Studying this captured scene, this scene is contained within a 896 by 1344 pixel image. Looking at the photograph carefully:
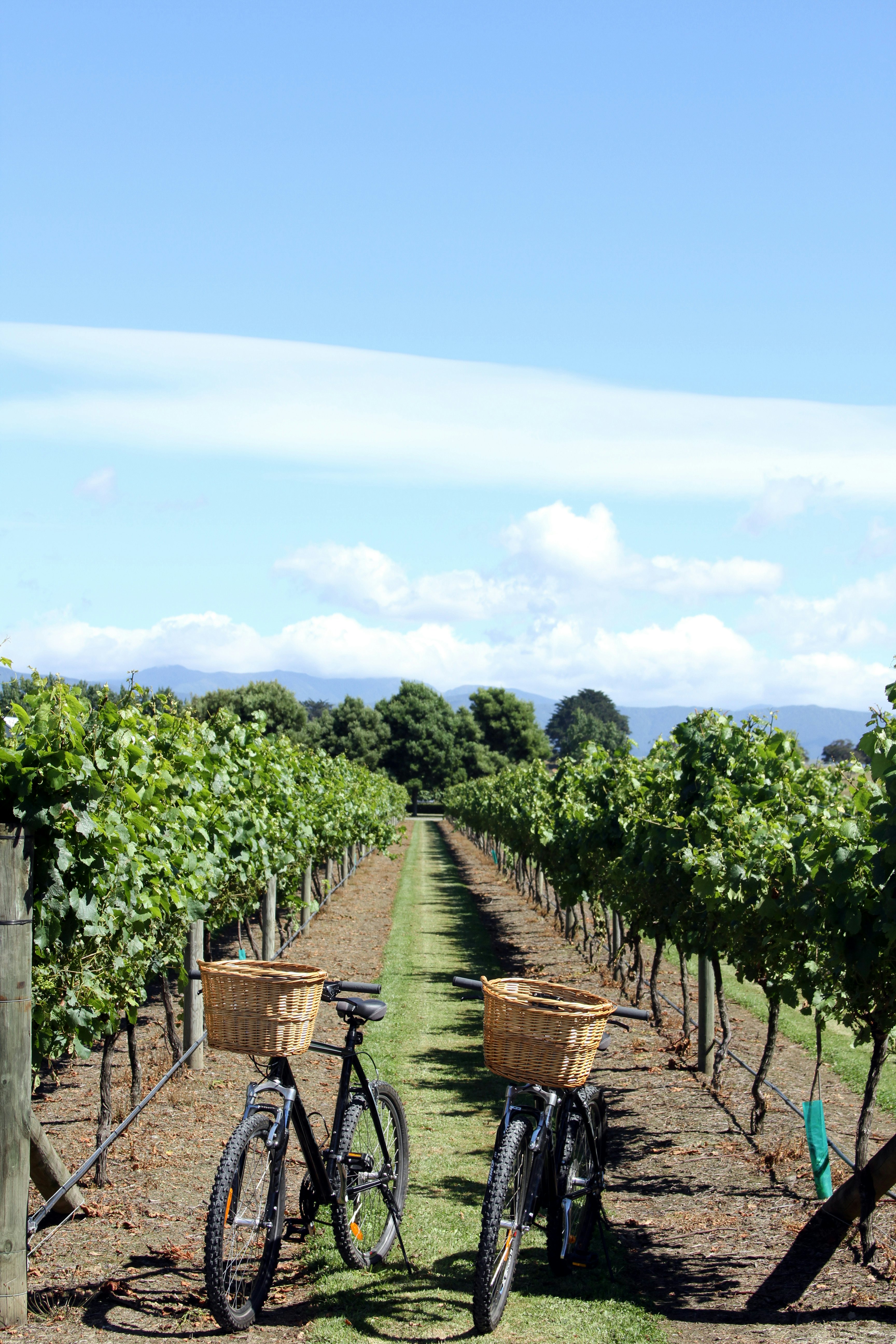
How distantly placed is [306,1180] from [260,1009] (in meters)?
1.01

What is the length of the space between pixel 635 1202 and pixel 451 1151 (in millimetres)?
1274

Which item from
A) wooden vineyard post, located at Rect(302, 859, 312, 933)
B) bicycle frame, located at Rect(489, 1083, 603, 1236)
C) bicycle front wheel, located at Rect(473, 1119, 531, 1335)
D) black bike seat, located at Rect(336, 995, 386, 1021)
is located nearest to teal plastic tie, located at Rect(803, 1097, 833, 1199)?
bicycle frame, located at Rect(489, 1083, 603, 1236)

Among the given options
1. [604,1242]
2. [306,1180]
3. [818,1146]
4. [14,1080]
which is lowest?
[604,1242]

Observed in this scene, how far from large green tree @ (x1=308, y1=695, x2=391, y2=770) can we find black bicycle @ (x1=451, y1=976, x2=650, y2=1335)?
7381 centimetres

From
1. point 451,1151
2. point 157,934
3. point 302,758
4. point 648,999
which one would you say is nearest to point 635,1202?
point 451,1151

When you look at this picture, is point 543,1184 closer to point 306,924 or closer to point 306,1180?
point 306,1180

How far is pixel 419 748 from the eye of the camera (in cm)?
8481

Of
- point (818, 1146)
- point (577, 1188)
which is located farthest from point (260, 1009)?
point (818, 1146)

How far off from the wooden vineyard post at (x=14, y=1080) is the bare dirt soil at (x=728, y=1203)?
2566mm

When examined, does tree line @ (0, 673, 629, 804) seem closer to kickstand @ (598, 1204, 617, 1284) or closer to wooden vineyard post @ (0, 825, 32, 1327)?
kickstand @ (598, 1204, 617, 1284)

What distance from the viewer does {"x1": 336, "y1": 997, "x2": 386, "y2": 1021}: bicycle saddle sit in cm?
477

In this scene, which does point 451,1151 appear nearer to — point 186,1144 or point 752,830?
point 186,1144

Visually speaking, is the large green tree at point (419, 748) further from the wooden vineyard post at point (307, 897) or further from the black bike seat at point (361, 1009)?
the black bike seat at point (361, 1009)

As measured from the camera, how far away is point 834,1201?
4.85 meters
